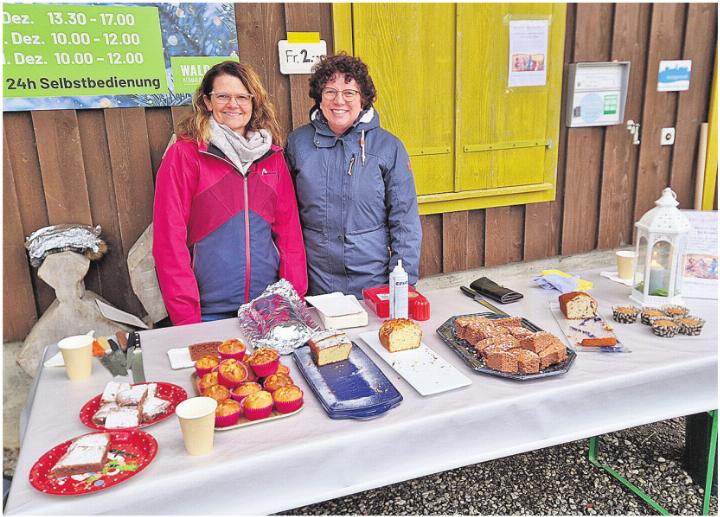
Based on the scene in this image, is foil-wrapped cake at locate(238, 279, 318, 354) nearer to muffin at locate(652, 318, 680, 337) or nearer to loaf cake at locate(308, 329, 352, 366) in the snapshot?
loaf cake at locate(308, 329, 352, 366)

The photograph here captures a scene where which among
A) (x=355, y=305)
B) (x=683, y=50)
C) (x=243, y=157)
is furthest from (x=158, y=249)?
(x=683, y=50)

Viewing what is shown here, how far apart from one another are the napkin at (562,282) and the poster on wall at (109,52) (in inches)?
78.5

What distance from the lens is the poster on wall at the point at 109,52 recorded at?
2.50 meters

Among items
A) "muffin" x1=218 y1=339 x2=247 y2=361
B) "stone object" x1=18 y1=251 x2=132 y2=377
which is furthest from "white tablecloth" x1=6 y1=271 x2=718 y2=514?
"stone object" x1=18 y1=251 x2=132 y2=377

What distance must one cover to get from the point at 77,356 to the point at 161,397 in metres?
0.34

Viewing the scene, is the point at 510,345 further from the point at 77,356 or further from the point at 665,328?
the point at 77,356

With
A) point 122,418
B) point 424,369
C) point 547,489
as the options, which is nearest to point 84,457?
point 122,418

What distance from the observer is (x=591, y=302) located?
193cm

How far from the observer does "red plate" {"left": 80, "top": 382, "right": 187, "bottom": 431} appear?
1.34m

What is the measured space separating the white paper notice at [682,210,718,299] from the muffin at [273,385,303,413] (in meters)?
1.66

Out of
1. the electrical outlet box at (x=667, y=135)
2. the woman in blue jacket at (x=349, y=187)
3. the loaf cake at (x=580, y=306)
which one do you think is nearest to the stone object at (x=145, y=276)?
the woman in blue jacket at (x=349, y=187)

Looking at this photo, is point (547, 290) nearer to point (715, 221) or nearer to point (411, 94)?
point (715, 221)

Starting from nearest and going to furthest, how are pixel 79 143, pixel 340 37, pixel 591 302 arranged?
pixel 591 302 → pixel 79 143 → pixel 340 37

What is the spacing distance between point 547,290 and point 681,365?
715mm
